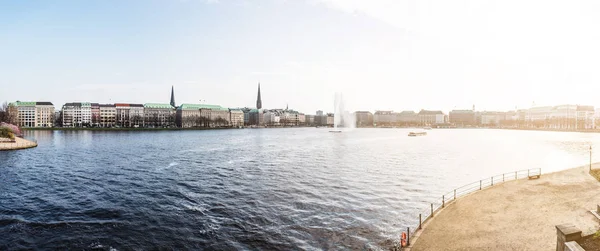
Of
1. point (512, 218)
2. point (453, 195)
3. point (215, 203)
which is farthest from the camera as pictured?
point (453, 195)

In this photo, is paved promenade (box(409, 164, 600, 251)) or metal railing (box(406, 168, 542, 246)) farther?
metal railing (box(406, 168, 542, 246))

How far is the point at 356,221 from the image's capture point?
24.0m

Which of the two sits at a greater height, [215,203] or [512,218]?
[512,218]

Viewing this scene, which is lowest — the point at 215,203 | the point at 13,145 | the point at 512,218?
the point at 215,203

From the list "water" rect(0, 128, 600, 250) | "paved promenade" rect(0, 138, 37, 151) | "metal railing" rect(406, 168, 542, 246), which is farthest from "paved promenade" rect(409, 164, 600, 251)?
"paved promenade" rect(0, 138, 37, 151)

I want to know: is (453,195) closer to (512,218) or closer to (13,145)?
(512,218)

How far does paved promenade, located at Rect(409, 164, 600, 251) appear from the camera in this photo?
17.0m

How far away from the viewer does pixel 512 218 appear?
67.6 ft

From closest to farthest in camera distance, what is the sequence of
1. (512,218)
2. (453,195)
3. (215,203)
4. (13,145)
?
1. (512,218)
2. (215,203)
3. (453,195)
4. (13,145)

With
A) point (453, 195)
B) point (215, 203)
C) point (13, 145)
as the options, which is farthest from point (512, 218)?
point (13, 145)

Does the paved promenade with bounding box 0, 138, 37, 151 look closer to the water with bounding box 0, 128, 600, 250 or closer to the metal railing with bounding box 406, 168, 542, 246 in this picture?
the water with bounding box 0, 128, 600, 250

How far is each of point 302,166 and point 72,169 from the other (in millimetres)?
32002

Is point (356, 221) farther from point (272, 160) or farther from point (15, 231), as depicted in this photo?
point (272, 160)

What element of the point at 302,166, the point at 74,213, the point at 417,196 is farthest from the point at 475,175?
the point at 74,213
